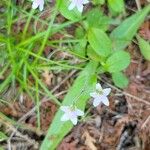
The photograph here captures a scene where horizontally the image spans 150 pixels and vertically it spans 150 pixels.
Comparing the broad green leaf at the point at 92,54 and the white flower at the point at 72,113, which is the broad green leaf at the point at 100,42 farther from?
the white flower at the point at 72,113

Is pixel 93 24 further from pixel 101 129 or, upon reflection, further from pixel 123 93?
pixel 101 129

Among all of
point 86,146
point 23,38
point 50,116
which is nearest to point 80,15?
point 23,38

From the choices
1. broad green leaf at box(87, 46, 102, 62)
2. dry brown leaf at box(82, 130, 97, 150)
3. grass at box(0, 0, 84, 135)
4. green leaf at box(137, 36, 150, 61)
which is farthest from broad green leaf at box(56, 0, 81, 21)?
dry brown leaf at box(82, 130, 97, 150)

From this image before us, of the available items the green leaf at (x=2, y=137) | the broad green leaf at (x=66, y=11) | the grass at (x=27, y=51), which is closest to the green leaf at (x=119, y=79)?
the grass at (x=27, y=51)

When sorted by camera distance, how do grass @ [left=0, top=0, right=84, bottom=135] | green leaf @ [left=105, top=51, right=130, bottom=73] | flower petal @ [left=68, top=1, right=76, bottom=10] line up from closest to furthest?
flower petal @ [left=68, top=1, right=76, bottom=10] → green leaf @ [left=105, top=51, right=130, bottom=73] → grass @ [left=0, top=0, right=84, bottom=135]

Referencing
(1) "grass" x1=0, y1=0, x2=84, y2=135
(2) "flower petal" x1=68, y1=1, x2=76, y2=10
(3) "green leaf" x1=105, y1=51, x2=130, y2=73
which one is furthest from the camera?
(1) "grass" x1=0, y1=0, x2=84, y2=135

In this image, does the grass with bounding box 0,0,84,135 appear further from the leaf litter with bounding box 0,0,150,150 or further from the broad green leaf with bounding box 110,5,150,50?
the broad green leaf with bounding box 110,5,150,50
